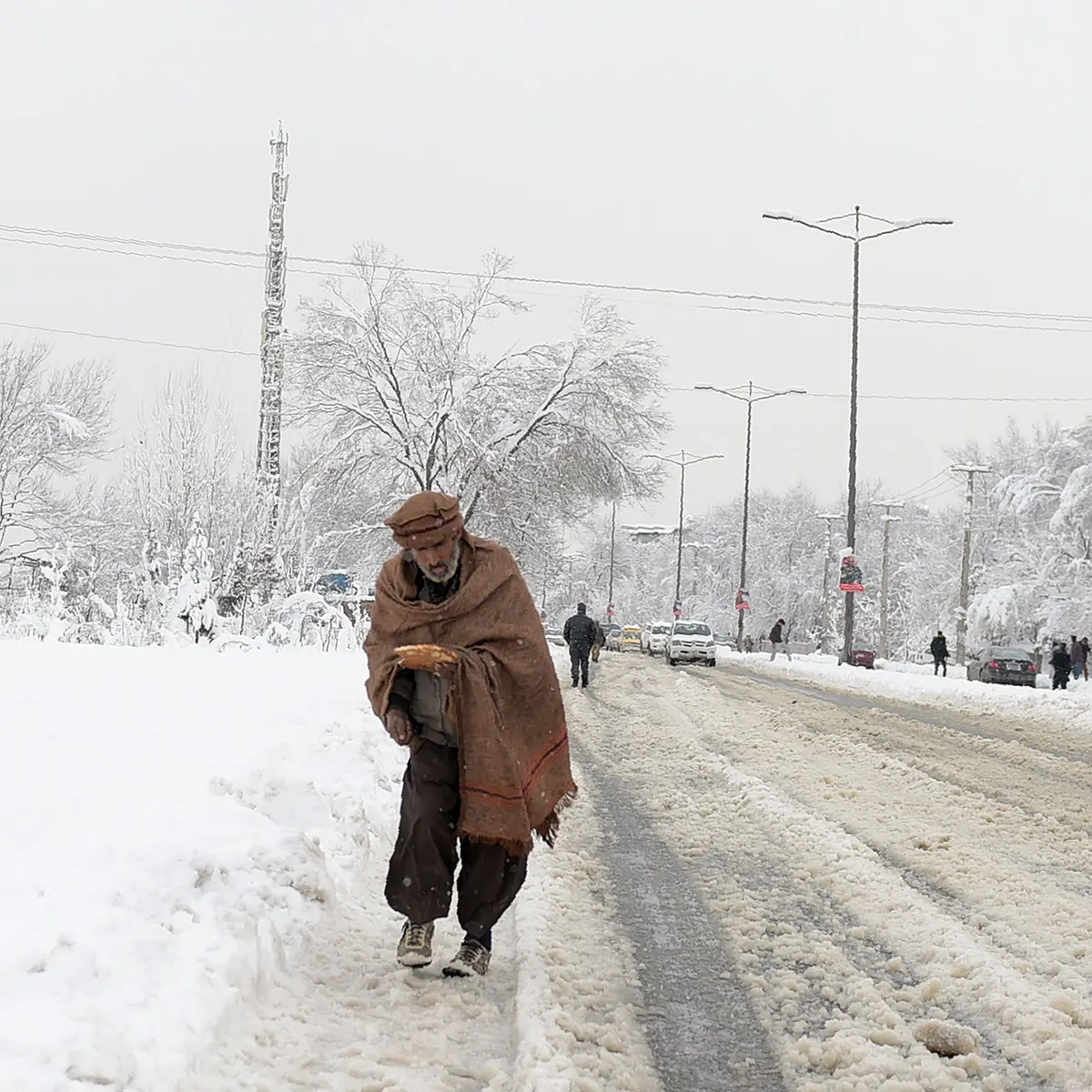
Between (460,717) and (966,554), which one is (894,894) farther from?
(966,554)

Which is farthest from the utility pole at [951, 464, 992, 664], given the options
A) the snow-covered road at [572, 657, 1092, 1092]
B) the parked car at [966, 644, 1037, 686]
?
the snow-covered road at [572, 657, 1092, 1092]

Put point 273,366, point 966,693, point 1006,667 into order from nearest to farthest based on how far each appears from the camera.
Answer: point 966,693
point 273,366
point 1006,667

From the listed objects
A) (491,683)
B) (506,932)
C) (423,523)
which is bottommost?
(506,932)

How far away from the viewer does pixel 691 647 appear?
45.1 metres

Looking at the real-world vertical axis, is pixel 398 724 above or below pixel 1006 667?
above

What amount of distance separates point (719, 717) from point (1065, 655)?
21.5m

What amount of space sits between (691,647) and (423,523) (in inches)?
1602

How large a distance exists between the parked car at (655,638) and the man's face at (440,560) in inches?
2053

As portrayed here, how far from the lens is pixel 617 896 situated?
6.59m

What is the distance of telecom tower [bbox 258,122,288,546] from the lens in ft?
72.1

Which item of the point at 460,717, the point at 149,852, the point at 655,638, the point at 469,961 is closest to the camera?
the point at 149,852

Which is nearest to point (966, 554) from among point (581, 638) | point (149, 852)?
point (581, 638)

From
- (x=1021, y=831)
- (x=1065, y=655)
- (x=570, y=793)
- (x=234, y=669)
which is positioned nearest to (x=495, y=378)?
(x=1065, y=655)

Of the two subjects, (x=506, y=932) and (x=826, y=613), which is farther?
(x=826, y=613)
